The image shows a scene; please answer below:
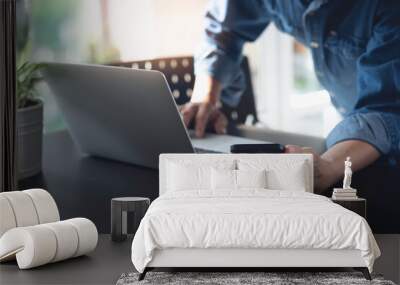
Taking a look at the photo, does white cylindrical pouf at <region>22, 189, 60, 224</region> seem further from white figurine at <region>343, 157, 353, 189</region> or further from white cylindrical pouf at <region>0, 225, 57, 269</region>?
white figurine at <region>343, 157, 353, 189</region>

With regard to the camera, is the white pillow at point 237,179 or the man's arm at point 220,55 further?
the man's arm at point 220,55

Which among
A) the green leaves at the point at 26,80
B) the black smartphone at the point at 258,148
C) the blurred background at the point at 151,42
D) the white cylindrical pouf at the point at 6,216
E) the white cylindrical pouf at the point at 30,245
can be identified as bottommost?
the white cylindrical pouf at the point at 30,245

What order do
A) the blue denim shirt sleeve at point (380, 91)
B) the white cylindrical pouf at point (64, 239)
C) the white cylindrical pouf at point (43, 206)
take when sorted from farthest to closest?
the blue denim shirt sleeve at point (380, 91) → the white cylindrical pouf at point (43, 206) → the white cylindrical pouf at point (64, 239)

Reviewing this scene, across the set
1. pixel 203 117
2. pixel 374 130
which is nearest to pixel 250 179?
pixel 203 117

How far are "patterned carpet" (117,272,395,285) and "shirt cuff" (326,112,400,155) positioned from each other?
200 centimetres

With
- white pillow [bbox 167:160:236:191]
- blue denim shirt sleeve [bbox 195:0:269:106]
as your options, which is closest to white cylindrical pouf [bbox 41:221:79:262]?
white pillow [bbox 167:160:236:191]

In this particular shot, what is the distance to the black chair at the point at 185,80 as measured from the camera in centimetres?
760

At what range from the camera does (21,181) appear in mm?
7680

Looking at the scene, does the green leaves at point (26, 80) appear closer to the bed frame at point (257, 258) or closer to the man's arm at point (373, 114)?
the man's arm at point (373, 114)

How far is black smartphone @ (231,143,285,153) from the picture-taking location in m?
7.55

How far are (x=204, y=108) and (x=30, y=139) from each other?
62.6 inches

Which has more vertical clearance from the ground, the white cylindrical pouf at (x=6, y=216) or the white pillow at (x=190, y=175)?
the white pillow at (x=190, y=175)

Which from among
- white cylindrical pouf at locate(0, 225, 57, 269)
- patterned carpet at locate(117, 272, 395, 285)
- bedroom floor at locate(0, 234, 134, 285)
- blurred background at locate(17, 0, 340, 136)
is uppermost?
blurred background at locate(17, 0, 340, 136)

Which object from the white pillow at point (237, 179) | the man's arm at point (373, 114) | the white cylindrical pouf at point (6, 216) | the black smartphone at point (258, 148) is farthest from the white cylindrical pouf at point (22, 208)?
the man's arm at point (373, 114)
